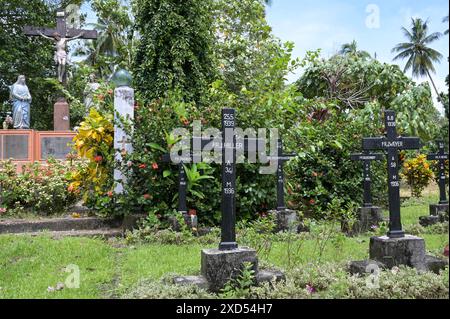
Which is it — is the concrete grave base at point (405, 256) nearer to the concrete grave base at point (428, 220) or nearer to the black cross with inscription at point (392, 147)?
the black cross with inscription at point (392, 147)

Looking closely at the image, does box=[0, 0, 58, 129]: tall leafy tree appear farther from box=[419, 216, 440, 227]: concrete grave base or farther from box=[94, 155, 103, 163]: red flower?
box=[419, 216, 440, 227]: concrete grave base

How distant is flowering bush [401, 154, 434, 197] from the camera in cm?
1262

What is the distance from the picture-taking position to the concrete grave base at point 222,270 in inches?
159

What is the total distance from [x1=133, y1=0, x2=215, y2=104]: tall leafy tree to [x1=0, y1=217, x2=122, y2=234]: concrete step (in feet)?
13.1

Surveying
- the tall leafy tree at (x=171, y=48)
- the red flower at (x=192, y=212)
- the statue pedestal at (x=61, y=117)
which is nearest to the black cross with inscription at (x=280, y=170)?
the red flower at (x=192, y=212)

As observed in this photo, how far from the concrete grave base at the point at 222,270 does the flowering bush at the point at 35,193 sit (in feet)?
18.1

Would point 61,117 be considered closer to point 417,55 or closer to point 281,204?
point 281,204

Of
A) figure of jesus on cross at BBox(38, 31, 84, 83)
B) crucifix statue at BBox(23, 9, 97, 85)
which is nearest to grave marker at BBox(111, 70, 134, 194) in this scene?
crucifix statue at BBox(23, 9, 97, 85)

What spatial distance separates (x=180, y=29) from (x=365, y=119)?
16.5 feet

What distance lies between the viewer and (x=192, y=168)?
755 centimetres

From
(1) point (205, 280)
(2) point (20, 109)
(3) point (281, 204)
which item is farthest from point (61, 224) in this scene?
(2) point (20, 109)

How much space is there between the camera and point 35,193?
908 centimetres
